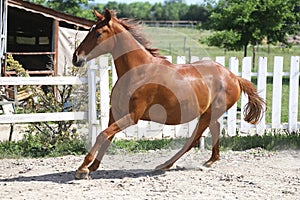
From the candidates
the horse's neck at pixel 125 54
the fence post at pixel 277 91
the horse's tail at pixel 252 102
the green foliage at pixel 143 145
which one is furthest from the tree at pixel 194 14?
the horse's neck at pixel 125 54

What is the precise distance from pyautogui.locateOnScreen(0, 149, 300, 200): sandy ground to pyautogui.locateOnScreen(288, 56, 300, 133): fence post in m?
1.55

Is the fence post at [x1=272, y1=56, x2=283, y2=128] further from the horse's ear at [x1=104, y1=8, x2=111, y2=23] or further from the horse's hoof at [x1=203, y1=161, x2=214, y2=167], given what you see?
the horse's ear at [x1=104, y1=8, x2=111, y2=23]

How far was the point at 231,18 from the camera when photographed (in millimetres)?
23047

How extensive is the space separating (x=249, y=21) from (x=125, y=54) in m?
17.4

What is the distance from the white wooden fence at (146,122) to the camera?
791 cm

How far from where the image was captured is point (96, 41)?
616 centimetres

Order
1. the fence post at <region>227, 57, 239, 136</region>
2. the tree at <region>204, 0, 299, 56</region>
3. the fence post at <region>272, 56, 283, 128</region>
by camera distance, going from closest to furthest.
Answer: the fence post at <region>227, 57, 239, 136</region>, the fence post at <region>272, 56, 283, 128</region>, the tree at <region>204, 0, 299, 56</region>

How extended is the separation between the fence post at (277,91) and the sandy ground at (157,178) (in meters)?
1.43

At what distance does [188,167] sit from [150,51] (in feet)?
5.28

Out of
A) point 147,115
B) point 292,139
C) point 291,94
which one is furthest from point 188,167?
point 291,94

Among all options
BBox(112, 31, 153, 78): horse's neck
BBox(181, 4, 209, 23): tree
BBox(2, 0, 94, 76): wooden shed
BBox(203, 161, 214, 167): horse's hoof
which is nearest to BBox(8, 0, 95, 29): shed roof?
BBox(2, 0, 94, 76): wooden shed

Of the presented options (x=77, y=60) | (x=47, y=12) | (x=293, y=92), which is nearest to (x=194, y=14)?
(x=47, y=12)

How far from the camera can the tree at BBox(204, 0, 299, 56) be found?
74.2ft

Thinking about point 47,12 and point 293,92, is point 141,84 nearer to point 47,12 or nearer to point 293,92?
point 293,92
